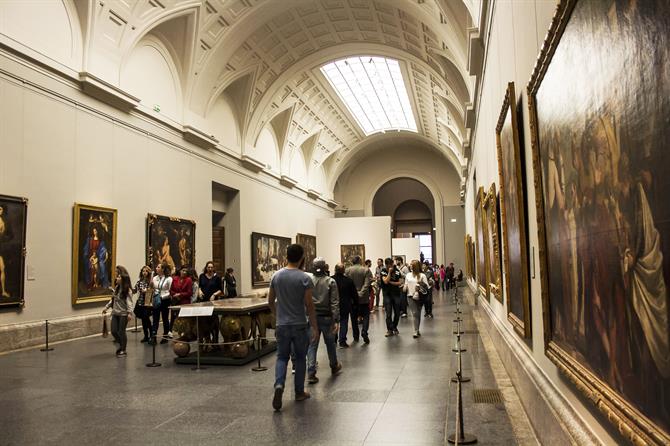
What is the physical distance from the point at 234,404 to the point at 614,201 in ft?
16.6

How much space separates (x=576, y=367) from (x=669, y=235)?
1443 mm

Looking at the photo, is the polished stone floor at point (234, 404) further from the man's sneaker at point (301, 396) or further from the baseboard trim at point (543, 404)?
the baseboard trim at point (543, 404)

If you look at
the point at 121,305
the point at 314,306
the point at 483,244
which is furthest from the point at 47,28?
the point at 483,244

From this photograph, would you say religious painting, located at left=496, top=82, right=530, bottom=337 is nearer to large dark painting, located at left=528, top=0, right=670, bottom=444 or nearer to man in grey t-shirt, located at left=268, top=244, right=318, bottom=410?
large dark painting, located at left=528, top=0, right=670, bottom=444

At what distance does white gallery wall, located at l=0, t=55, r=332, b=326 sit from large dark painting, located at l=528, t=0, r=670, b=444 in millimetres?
11181

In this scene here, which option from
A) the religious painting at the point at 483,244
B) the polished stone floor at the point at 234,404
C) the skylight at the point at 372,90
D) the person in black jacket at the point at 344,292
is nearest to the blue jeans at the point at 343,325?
the person in black jacket at the point at 344,292

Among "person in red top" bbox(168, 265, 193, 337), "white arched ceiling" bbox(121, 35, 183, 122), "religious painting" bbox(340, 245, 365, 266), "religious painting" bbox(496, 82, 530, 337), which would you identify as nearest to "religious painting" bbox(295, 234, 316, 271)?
"religious painting" bbox(340, 245, 365, 266)

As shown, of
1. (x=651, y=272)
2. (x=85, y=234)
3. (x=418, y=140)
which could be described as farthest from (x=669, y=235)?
(x=418, y=140)

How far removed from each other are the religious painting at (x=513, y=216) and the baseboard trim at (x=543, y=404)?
37 cm

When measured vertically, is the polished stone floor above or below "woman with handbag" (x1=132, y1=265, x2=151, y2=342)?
below

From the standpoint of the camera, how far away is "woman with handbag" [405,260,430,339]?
1185cm

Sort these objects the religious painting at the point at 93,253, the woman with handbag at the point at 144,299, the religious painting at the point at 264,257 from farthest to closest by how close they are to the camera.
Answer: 1. the religious painting at the point at 264,257
2. the religious painting at the point at 93,253
3. the woman with handbag at the point at 144,299

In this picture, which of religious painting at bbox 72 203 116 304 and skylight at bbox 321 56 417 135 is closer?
religious painting at bbox 72 203 116 304

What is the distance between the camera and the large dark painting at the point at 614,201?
5.30 feet
